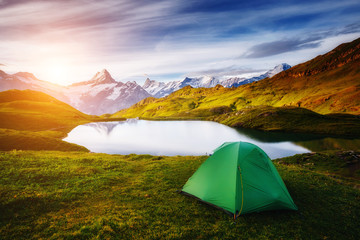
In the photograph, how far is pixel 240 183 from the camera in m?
13.4

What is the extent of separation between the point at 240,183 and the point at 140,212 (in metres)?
7.87

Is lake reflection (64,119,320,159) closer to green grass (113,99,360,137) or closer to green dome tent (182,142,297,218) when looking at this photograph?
green grass (113,99,360,137)

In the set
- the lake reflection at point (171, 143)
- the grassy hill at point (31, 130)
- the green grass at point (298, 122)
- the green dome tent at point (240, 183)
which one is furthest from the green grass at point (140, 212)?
the green grass at point (298, 122)

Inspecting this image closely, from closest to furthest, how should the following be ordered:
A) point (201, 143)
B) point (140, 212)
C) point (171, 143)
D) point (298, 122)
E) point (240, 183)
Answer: point (140, 212) < point (240, 183) < point (201, 143) < point (171, 143) < point (298, 122)

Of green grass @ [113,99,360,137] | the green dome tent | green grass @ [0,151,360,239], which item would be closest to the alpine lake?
green grass @ [113,99,360,137]

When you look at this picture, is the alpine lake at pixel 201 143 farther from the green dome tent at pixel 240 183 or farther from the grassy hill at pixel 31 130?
the green dome tent at pixel 240 183

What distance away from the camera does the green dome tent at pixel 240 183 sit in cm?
1300

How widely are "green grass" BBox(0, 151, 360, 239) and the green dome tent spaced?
2.21 feet

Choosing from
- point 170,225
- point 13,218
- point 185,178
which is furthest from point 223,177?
point 13,218

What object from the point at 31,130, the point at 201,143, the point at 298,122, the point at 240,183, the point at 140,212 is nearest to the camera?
the point at 140,212

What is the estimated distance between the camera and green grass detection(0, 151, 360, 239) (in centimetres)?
1080

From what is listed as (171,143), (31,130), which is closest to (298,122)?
(171,143)

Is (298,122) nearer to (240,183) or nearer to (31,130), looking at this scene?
(240,183)

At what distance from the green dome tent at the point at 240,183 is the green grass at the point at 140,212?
0.67 metres
